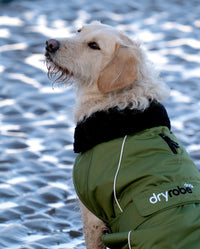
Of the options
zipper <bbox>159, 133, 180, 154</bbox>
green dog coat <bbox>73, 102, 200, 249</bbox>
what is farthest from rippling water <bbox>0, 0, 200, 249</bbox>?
zipper <bbox>159, 133, 180, 154</bbox>

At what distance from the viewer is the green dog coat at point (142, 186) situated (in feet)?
11.3

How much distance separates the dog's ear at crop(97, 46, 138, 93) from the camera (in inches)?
153

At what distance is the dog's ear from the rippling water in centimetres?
51

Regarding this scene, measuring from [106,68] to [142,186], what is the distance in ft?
2.67

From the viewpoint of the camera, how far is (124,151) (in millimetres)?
3703

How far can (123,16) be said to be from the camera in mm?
11109

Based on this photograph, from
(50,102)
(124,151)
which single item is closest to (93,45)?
(124,151)

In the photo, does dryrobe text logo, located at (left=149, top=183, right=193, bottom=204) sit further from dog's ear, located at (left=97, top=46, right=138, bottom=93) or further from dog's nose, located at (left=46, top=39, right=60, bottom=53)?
dog's nose, located at (left=46, top=39, right=60, bottom=53)

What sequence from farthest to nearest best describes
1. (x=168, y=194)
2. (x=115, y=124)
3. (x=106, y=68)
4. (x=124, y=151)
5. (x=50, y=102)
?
(x=50, y=102) < (x=106, y=68) < (x=115, y=124) < (x=124, y=151) < (x=168, y=194)

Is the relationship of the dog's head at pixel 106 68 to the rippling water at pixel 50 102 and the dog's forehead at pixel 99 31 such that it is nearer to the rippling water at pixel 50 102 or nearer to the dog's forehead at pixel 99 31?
the dog's forehead at pixel 99 31

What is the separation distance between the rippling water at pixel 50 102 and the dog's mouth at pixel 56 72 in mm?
284

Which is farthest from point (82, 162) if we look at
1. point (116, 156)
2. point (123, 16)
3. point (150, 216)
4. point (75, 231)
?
point (123, 16)

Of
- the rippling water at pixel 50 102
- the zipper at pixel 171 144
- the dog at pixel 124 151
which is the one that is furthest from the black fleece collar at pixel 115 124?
the rippling water at pixel 50 102

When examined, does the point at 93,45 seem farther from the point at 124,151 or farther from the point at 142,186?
the point at 142,186
